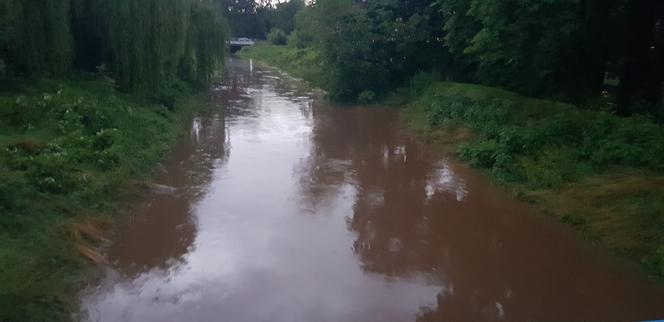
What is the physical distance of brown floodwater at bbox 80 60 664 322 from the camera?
7.35m

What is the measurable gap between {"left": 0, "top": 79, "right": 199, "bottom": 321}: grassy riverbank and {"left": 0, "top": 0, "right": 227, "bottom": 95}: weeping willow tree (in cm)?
77

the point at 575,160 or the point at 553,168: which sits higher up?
the point at 575,160

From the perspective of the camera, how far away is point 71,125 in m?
13.3

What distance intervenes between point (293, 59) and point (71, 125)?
39485 mm

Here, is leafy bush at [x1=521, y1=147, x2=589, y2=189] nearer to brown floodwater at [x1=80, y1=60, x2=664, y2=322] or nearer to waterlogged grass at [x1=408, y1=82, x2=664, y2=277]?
waterlogged grass at [x1=408, y1=82, x2=664, y2=277]

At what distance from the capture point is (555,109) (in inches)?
632

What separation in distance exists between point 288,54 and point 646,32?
137 ft

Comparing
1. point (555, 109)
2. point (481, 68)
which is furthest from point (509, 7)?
point (481, 68)

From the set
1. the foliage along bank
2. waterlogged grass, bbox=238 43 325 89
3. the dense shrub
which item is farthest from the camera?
waterlogged grass, bbox=238 43 325 89

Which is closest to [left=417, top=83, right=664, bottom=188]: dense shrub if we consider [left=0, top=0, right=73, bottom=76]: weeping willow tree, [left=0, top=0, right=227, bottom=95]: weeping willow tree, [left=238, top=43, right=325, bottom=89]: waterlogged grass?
[left=0, top=0, right=227, bottom=95]: weeping willow tree

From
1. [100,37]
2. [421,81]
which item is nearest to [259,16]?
[421,81]

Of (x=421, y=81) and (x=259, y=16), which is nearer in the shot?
(x=421, y=81)

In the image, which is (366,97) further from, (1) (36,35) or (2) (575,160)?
(1) (36,35)

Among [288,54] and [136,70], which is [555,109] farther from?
[288,54]
